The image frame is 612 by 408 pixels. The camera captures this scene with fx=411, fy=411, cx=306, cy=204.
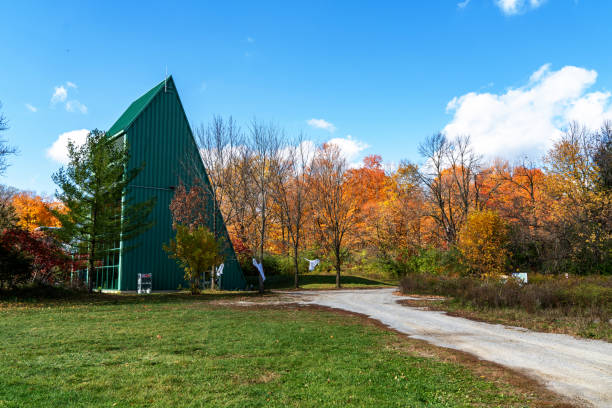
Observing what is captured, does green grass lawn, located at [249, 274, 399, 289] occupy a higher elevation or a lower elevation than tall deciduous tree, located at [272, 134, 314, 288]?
lower

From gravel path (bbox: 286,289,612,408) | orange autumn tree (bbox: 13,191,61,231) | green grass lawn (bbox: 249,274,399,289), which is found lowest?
gravel path (bbox: 286,289,612,408)

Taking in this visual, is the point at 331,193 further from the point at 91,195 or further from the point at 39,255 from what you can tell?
the point at 39,255

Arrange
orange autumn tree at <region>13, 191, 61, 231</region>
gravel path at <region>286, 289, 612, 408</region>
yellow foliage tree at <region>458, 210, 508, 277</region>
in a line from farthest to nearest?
orange autumn tree at <region>13, 191, 61, 231</region>
yellow foliage tree at <region>458, 210, 508, 277</region>
gravel path at <region>286, 289, 612, 408</region>

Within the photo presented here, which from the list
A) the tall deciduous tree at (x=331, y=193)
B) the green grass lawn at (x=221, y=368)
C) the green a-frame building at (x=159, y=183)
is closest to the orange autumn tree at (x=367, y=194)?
the tall deciduous tree at (x=331, y=193)

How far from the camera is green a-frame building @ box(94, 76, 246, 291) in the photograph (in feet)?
83.3

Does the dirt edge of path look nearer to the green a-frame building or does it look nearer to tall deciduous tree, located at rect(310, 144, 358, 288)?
the green a-frame building

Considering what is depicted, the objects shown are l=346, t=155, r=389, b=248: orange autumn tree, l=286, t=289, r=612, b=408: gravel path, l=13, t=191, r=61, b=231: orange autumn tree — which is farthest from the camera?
l=13, t=191, r=61, b=231: orange autumn tree

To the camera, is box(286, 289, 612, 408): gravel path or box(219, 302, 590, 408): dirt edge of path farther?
box(286, 289, 612, 408): gravel path

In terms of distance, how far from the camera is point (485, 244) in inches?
862

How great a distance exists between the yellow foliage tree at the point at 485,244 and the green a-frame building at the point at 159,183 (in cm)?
1423

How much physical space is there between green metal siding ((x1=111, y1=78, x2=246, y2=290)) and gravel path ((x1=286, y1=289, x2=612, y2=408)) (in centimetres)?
1690

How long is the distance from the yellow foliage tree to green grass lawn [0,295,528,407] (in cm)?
1366

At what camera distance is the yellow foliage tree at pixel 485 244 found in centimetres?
2188

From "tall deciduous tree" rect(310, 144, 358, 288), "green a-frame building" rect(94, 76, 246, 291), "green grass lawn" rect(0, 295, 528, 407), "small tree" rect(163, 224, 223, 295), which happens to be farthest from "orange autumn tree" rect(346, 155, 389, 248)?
"green grass lawn" rect(0, 295, 528, 407)
